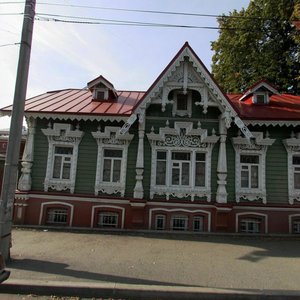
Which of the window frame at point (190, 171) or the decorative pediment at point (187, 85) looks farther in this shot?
the window frame at point (190, 171)

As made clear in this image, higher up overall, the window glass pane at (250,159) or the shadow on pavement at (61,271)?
the window glass pane at (250,159)

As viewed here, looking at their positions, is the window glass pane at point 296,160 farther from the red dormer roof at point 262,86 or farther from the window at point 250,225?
the red dormer roof at point 262,86

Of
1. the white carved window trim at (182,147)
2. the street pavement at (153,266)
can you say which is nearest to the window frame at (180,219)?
the white carved window trim at (182,147)

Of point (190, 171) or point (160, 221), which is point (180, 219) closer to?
point (160, 221)

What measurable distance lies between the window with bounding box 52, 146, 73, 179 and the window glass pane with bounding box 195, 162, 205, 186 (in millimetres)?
5210

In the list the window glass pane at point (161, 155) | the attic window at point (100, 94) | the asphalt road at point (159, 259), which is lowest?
the asphalt road at point (159, 259)

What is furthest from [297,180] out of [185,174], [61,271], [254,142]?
[61,271]

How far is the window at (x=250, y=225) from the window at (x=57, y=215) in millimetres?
7103

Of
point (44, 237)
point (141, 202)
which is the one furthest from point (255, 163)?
point (44, 237)

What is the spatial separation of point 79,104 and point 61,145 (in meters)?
2.03

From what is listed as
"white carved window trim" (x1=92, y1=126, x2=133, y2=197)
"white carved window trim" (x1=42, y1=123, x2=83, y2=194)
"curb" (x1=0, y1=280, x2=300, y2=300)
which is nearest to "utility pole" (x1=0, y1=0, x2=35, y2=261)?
"curb" (x1=0, y1=280, x2=300, y2=300)

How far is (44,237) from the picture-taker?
11.0 metres

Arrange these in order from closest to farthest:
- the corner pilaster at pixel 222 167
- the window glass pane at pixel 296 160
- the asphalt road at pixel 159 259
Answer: the asphalt road at pixel 159 259 → the corner pilaster at pixel 222 167 → the window glass pane at pixel 296 160

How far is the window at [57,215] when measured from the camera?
1322 centimetres
